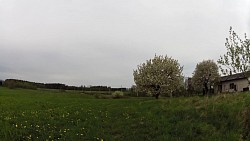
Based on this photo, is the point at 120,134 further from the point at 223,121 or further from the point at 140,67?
the point at 140,67

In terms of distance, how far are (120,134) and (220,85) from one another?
73948 millimetres

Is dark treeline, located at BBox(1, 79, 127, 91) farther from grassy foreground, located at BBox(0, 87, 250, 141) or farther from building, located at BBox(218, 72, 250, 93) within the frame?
grassy foreground, located at BBox(0, 87, 250, 141)

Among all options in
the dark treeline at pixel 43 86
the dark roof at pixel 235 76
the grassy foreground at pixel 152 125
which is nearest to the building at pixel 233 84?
the dark roof at pixel 235 76

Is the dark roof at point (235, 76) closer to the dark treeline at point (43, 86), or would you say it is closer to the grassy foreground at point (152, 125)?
the grassy foreground at point (152, 125)

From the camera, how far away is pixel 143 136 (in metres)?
11.5

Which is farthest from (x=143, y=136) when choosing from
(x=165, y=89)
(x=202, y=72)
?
(x=202, y=72)

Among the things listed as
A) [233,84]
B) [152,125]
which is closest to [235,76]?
[233,84]

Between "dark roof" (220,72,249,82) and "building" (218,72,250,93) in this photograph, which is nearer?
"dark roof" (220,72,249,82)

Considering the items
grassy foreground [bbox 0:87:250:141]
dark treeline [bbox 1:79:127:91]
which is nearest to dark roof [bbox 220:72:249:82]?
grassy foreground [bbox 0:87:250:141]

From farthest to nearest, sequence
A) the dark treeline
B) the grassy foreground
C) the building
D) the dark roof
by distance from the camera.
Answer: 1. the dark treeline
2. the building
3. the dark roof
4. the grassy foreground

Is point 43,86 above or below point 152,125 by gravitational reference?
above

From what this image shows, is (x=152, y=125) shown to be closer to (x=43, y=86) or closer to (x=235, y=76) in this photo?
(x=235, y=76)

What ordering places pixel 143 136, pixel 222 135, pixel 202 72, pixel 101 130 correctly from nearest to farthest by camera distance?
pixel 222 135
pixel 143 136
pixel 101 130
pixel 202 72

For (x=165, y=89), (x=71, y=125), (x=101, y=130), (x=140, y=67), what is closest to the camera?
(x=101, y=130)
